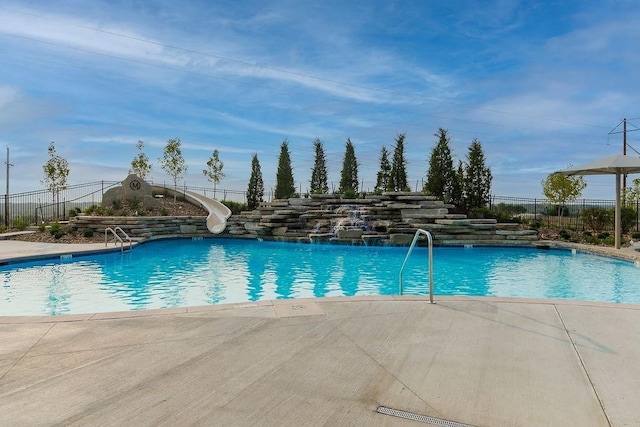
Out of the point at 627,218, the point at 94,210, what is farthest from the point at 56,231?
the point at 627,218

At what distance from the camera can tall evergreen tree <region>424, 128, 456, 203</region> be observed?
21.8 meters

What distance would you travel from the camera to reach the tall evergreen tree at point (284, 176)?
86.1 feet

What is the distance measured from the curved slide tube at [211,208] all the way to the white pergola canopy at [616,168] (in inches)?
560

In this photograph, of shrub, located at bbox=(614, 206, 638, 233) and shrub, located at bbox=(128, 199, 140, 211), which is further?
shrub, located at bbox=(128, 199, 140, 211)

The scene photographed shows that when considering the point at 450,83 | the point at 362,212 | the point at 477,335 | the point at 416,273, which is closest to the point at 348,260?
the point at 416,273

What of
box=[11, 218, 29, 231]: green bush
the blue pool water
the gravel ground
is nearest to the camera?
the blue pool water

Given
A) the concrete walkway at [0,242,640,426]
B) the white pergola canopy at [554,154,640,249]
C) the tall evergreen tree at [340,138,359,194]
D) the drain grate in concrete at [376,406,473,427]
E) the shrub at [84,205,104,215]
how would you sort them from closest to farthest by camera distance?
the drain grate in concrete at [376,406,473,427], the concrete walkway at [0,242,640,426], the white pergola canopy at [554,154,640,249], the shrub at [84,205,104,215], the tall evergreen tree at [340,138,359,194]

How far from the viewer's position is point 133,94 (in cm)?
1341

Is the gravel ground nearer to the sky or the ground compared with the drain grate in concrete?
nearer to the sky

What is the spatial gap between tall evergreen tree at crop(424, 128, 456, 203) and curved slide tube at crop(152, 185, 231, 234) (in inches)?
410

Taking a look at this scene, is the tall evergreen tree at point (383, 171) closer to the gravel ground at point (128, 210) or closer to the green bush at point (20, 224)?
the gravel ground at point (128, 210)

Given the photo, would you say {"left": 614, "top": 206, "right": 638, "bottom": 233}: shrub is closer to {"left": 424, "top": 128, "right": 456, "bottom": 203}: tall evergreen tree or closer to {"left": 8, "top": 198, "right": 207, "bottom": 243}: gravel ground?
{"left": 424, "top": 128, "right": 456, "bottom": 203}: tall evergreen tree

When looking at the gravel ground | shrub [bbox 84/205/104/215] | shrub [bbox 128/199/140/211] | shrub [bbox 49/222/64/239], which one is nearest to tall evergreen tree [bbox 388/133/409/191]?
the gravel ground

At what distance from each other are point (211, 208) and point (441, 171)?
39.6 feet
